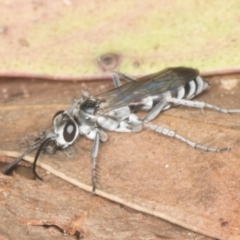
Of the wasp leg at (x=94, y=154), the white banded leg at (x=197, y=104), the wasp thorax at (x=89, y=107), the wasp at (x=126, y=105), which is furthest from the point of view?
the wasp thorax at (x=89, y=107)

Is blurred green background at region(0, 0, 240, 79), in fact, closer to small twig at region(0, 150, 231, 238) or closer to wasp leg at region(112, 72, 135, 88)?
wasp leg at region(112, 72, 135, 88)

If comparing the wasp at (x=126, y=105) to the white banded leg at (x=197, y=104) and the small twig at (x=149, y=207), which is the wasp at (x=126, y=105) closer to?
the white banded leg at (x=197, y=104)

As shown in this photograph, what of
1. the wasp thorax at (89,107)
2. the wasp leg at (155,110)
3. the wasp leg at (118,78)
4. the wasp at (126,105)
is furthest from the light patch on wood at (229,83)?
the wasp thorax at (89,107)

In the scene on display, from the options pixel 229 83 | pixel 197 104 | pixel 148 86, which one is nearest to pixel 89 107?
pixel 148 86

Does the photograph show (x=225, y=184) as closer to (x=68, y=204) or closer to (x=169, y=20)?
(x=68, y=204)

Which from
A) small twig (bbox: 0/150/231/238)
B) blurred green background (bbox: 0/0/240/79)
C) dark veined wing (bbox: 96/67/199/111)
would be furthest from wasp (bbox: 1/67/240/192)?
small twig (bbox: 0/150/231/238)

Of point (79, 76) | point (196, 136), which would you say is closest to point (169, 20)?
point (79, 76)

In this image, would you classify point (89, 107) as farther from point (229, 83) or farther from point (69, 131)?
point (229, 83)
